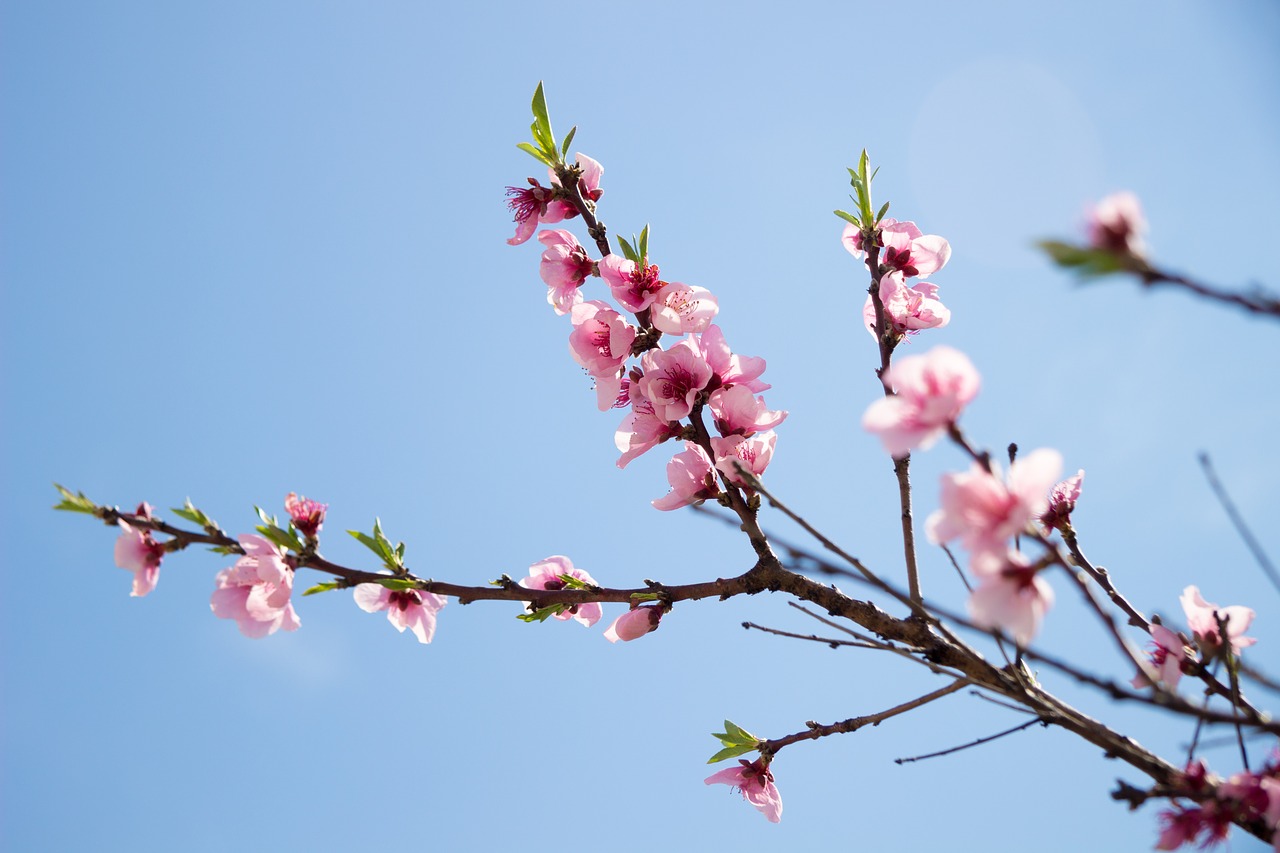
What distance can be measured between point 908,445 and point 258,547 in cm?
124

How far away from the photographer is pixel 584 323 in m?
1.86

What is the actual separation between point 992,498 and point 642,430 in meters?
1.00

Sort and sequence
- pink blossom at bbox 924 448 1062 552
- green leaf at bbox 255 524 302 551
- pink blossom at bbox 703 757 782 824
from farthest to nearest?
pink blossom at bbox 703 757 782 824, green leaf at bbox 255 524 302 551, pink blossom at bbox 924 448 1062 552

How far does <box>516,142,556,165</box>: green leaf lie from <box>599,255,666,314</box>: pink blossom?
0.37 m

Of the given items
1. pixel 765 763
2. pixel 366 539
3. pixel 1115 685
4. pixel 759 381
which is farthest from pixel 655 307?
pixel 1115 685

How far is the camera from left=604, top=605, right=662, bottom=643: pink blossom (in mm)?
1775

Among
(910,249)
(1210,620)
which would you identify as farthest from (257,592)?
(1210,620)

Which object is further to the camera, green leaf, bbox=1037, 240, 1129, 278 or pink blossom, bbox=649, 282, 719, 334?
pink blossom, bbox=649, 282, 719, 334

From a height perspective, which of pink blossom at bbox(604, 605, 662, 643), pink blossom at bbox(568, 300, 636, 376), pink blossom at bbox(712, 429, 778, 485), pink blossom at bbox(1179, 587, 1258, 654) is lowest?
pink blossom at bbox(1179, 587, 1258, 654)

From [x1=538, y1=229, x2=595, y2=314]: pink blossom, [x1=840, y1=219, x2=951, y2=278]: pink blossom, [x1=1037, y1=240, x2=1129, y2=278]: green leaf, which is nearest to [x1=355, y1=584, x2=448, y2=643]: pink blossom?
[x1=538, y1=229, x2=595, y2=314]: pink blossom

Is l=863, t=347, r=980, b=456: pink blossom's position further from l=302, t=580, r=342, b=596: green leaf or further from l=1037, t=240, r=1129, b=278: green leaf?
l=302, t=580, r=342, b=596: green leaf

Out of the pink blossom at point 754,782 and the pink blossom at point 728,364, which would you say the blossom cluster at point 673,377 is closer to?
the pink blossom at point 728,364

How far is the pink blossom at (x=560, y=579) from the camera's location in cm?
193

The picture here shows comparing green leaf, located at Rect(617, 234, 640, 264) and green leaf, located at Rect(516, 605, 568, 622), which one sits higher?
green leaf, located at Rect(617, 234, 640, 264)
